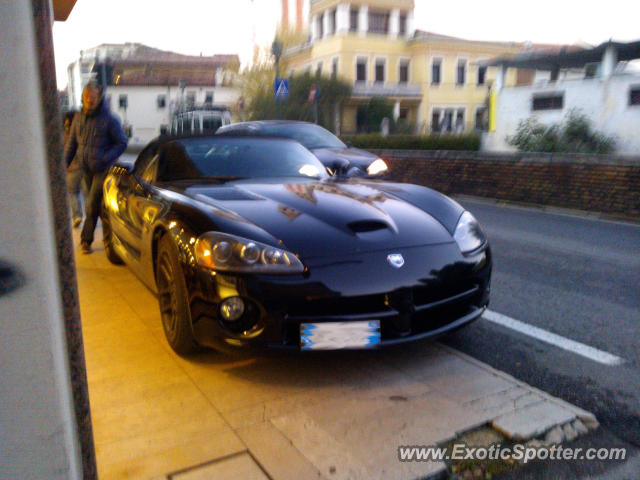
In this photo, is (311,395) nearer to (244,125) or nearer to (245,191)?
(245,191)

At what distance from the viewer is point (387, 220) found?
11.0 feet

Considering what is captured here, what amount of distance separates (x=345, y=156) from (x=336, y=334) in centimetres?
668

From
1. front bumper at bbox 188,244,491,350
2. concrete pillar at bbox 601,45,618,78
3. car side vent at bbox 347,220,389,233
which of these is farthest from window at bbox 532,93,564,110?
front bumper at bbox 188,244,491,350

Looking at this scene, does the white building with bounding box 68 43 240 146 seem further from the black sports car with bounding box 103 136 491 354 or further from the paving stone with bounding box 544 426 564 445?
the paving stone with bounding box 544 426 564 445

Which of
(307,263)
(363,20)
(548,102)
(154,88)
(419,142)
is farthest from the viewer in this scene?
(154,88)

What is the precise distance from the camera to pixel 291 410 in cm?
280

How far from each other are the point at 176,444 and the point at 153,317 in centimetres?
177

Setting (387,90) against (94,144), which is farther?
(387,90)

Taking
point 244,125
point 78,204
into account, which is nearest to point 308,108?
point 244,125

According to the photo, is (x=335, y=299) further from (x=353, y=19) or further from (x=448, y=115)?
(x=448, y=115)

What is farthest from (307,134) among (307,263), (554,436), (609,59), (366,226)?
(609,59)

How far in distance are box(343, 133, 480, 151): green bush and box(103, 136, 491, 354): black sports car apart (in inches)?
636

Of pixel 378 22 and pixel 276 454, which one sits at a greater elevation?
pixel 378 22

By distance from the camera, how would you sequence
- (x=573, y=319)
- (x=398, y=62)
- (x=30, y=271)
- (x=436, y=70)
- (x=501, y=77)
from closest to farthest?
(x=30, y=271)
(x=573, y=319)
(x=501, y=77)
(x=398, y=62)
(x=436, y=70)
